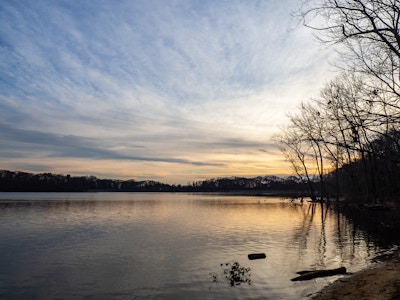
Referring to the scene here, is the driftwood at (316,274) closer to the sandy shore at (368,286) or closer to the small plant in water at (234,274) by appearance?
the sandy shore at (368,286)

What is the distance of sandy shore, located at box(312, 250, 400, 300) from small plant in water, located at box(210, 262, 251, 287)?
3.76 m

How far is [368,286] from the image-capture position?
12344 millimetres

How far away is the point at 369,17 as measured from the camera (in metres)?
11.4

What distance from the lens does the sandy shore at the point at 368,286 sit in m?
11.2

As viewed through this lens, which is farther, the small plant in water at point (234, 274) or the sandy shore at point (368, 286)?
the small plant in water at point (234, 274)

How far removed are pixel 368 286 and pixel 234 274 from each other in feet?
20.0

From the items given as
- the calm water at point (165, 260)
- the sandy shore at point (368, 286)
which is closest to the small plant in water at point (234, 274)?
the calm water at point (165, 260)

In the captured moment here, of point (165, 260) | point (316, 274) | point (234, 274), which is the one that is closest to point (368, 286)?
point (316, 274)

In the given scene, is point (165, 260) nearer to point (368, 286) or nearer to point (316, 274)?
point (316, 274)

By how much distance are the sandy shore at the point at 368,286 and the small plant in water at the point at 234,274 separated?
3758 millimetres

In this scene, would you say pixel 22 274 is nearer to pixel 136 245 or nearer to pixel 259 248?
pixel 136 245

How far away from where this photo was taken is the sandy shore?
11227mm

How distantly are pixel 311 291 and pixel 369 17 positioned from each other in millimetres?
11021

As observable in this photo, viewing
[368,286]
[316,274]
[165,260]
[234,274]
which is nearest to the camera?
[368,286]
